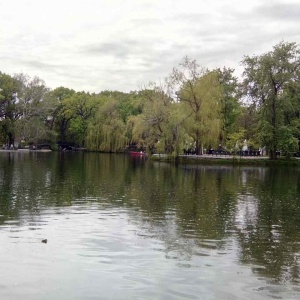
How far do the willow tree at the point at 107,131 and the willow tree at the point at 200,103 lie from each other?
76.2 ft

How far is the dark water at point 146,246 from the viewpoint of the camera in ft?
24.0

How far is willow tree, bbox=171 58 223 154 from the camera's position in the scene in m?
48.7

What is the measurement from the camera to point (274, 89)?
166 feet

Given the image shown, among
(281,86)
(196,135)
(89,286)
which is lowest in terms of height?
(89,286)

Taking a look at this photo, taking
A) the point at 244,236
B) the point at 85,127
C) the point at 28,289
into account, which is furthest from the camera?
the point at 85,127

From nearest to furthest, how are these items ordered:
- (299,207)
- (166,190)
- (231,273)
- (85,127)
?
(231,273)
(299,207)
(166,190)
(85,127)

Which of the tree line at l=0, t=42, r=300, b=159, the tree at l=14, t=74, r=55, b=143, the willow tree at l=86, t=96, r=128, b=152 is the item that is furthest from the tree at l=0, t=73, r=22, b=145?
the tree line at l=0, t=42, r=300, b=159

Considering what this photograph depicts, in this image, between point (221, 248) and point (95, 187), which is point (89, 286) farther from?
point (95, 187)

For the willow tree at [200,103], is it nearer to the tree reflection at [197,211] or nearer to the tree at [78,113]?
the tree reflection at [197,211]

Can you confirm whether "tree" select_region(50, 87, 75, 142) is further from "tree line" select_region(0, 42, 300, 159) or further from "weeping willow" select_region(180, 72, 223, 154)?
"weeping willow" select_region(180, 72, 223, 154)

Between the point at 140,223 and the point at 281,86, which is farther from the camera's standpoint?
the point at 281,86

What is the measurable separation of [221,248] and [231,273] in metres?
1.83

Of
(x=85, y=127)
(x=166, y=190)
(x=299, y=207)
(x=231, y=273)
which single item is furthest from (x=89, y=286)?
(x=85, y=127)

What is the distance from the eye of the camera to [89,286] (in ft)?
24.1
